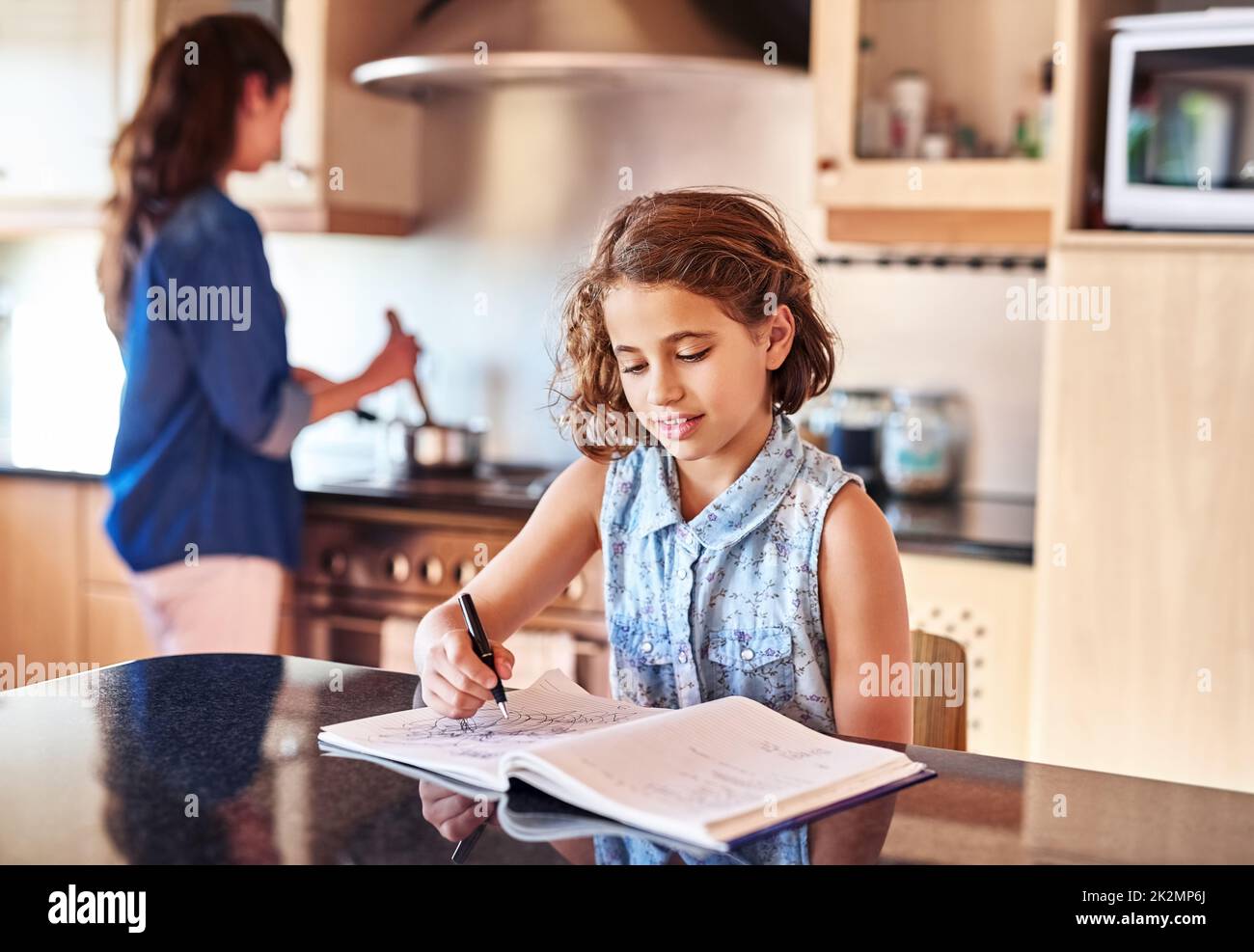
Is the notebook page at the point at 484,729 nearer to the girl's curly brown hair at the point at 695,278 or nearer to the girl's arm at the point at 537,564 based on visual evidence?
the girl's arm at the point at 537,564

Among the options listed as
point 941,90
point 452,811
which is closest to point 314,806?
point 452,811

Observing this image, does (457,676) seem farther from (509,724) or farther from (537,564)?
(537,564)

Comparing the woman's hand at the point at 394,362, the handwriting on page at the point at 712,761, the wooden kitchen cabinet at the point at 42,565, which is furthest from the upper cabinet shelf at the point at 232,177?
the handwriting on page at the point at 712,761

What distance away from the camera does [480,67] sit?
2.48 metres

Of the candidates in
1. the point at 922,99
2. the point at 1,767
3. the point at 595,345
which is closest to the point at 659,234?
the point at 595,345

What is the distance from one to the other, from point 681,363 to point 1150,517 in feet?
3.74

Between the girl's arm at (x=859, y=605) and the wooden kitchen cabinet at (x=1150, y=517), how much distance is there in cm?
94

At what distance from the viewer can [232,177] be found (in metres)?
2.78

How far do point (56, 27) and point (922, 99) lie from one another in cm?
180

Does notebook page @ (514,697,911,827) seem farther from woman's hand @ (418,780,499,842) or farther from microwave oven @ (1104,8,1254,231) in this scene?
microwave oven @ (1104,8,1254,231)

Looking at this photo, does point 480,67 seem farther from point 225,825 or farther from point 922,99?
point 225,825

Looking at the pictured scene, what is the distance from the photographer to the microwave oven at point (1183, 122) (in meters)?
2.05

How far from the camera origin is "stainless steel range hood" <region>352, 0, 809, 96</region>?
2.42 metres

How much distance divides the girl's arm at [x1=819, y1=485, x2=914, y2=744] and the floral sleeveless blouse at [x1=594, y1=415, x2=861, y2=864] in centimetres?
1
